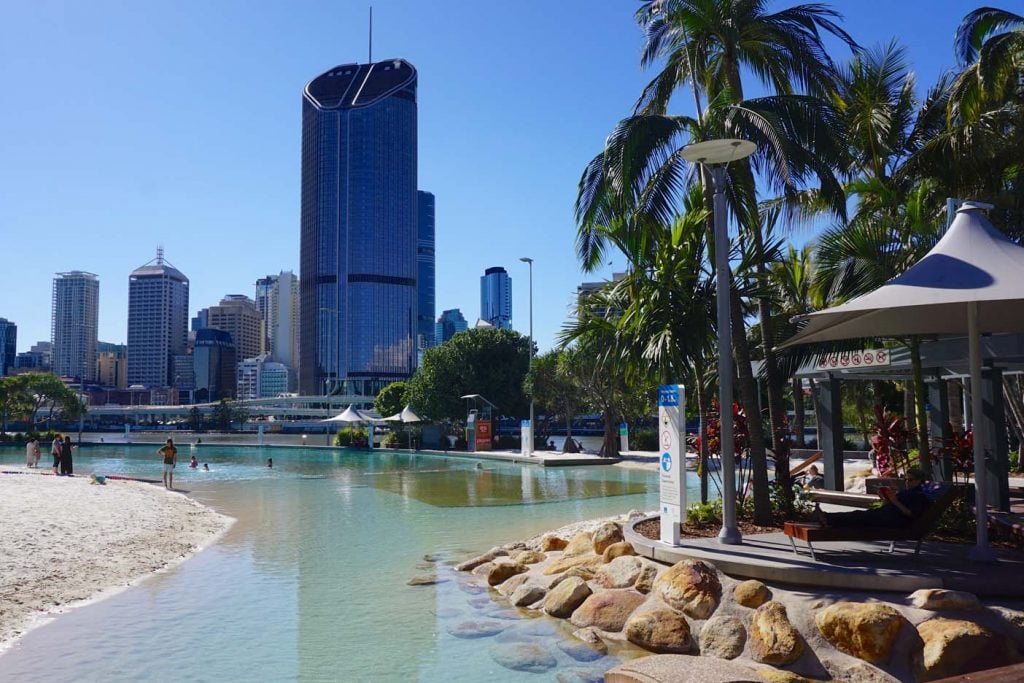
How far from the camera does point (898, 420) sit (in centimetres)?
1227

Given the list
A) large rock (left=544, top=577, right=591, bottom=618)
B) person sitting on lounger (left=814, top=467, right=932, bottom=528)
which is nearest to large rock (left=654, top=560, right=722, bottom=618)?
large rock (left=544, top=577, right=591, bottom=618)

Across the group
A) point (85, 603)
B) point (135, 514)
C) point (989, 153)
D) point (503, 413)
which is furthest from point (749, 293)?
point (503, 413)

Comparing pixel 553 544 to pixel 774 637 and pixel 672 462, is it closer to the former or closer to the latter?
pixel 672 462

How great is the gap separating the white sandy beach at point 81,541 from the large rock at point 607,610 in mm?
5903

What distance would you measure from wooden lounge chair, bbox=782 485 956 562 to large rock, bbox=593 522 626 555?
300 cm

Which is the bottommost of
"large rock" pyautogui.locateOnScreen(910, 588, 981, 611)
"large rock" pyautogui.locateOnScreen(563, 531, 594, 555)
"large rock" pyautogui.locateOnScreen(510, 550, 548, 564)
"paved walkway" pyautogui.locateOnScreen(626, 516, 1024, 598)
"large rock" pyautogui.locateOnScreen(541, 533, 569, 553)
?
"large rock" pyautogui.locateOnScreen(510, 550, 548, 564)

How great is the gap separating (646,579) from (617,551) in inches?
45.1

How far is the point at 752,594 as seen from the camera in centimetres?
768

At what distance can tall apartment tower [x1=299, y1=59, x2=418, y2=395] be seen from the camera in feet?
613

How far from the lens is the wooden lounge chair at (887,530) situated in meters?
7.88

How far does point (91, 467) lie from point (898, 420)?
36.0 m

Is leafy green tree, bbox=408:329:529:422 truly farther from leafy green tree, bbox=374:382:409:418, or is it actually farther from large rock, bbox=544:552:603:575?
large rock, bbox=544:552:603:575

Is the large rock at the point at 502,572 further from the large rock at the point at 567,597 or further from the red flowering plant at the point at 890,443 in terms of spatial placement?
the red flowering plant at the point at 890,443

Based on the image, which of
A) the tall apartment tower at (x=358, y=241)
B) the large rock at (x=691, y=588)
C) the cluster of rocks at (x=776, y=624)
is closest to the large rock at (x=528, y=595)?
the cluster of rocks at (x=776, y=624)
